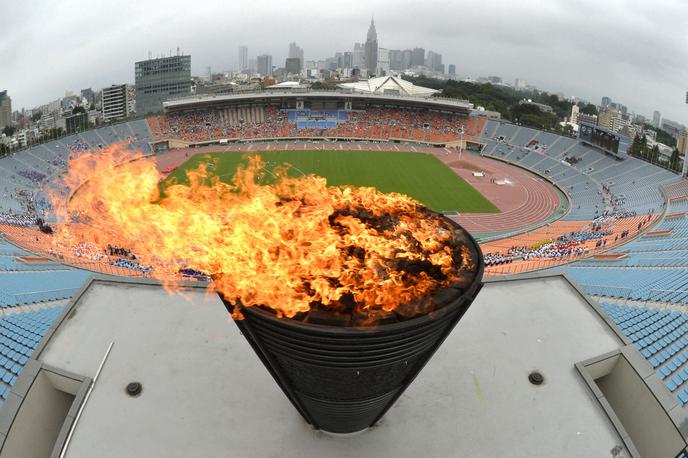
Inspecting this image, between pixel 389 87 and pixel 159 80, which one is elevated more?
pixel 159 80

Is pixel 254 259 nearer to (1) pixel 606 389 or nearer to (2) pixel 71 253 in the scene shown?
(1) pixel 606 389

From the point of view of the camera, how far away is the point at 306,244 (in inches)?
308

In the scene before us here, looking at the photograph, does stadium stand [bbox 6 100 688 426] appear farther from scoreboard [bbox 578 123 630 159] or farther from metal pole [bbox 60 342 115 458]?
metal pole [bbox 60 342 115 458]

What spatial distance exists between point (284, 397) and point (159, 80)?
96.9 m

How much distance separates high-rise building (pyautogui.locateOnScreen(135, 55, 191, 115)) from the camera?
91.9 metres

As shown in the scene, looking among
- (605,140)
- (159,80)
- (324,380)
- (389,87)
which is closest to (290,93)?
(389,87)

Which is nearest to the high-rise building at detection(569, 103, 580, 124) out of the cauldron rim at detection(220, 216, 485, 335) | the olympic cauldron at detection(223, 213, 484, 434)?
the olympic cauldron at detection(223, 213, 484, 434)

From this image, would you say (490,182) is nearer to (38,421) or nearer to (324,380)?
(324,380)

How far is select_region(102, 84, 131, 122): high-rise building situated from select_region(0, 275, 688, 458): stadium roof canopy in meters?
107

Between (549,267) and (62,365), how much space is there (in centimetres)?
2180

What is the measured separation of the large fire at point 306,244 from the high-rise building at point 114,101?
360 feet

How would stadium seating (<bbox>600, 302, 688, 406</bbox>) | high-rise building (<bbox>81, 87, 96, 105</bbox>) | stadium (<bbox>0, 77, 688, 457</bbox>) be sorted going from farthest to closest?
high-rise building (<bbox>81, 87, 96, 105</bbox>)
stadium seating (<bbox>600, 302, 688, 406</bbox>)
stadium (<bbox>0, 77, 688, 457</bbox>)

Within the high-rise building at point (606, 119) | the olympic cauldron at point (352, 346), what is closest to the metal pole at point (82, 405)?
the olympic cauldron at point (352, 346)

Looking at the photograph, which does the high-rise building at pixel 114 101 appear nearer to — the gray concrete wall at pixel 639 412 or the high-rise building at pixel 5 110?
the high-rise building at pixel 5 110
